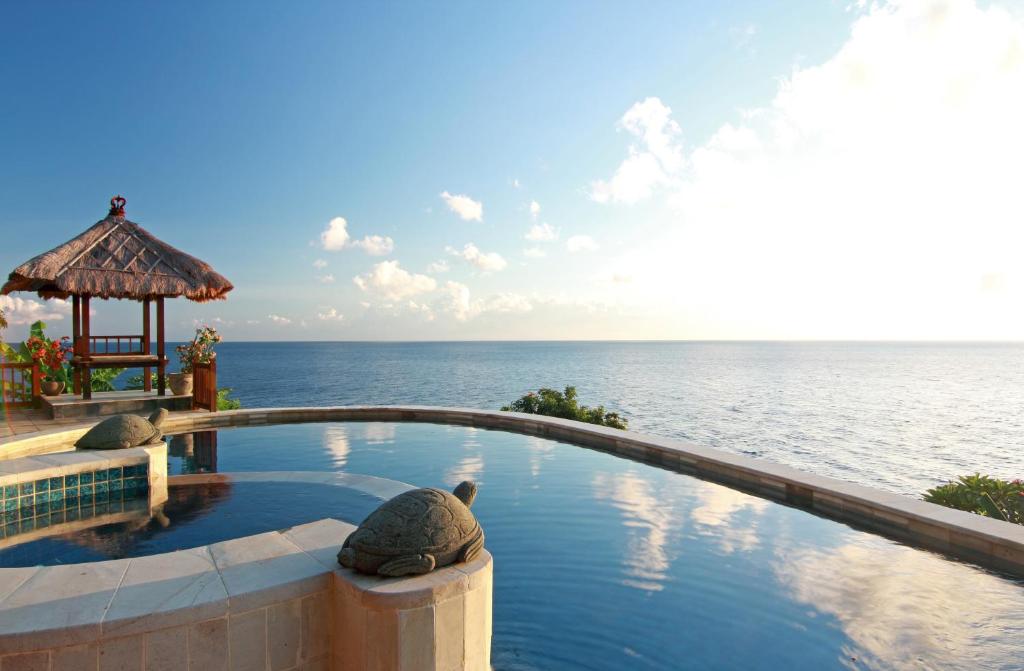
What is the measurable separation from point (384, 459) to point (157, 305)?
8.36 m

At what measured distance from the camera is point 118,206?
43.6 feet

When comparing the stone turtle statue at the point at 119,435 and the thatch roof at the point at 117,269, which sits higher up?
the thatch roof at the point at 117,269

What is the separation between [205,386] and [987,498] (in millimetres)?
13619

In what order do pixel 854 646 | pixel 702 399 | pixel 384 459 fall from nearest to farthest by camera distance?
1. pixel 854 646
2. pixel 384 459
3. pixel 702 399

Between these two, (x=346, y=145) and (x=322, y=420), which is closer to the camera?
(x=322, y=420)

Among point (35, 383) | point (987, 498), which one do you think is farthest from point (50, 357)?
point (987, 498)

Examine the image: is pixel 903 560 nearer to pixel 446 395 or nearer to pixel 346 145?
pixel 346 145

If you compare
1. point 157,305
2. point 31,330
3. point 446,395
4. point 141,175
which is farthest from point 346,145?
point 446,395

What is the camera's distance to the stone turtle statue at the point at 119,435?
641 centimetres

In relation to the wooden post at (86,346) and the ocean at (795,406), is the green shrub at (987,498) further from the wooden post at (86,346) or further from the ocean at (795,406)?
the wooden post at (86,346)

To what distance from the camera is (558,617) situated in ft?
12.9

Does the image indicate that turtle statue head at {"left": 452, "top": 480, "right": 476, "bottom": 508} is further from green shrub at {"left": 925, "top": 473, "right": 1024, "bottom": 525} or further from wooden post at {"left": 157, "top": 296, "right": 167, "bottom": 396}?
wooden post at {"left": 157, "top": 296, "right": 167, "bottom": 396}

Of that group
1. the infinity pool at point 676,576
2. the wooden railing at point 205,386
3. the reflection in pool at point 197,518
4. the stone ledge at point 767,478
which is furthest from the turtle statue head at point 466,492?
the wooden railing at point 205,386

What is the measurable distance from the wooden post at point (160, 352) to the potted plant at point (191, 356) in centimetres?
17
